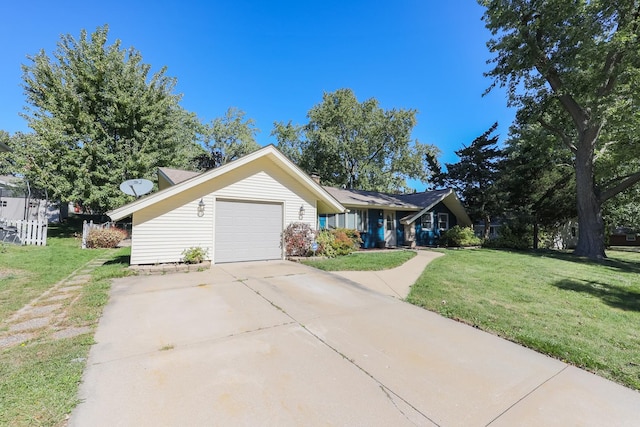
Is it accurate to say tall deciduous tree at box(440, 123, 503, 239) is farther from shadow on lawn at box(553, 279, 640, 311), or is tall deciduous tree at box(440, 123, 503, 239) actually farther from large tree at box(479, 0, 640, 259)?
shadow on lawn at box(553, 279, 640, 311)

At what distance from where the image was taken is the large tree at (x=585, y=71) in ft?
39.9

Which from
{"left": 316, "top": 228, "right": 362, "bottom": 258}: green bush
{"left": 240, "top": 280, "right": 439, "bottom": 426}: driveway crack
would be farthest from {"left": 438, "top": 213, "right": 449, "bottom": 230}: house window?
{"left": 240, "top": 280, "right": 439, "bottom": 426}: driveway crack

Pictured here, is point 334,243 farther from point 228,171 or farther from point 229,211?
point 228,171

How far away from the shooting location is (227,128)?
34031 millimetres

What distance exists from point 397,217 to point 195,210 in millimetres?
12783

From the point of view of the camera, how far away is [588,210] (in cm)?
1392

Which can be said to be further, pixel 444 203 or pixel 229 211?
pixel 444 203

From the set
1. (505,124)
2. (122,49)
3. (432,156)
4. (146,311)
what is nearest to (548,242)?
(505,124)

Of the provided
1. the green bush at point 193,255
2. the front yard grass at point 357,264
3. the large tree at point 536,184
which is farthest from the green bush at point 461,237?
the green bush at point 193,255

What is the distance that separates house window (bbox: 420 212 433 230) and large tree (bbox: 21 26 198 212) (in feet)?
59.4

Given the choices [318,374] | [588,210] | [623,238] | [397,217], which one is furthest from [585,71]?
[623,238]

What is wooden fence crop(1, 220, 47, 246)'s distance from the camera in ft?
37.0

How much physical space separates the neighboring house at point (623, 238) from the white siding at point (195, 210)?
3719 centimetres

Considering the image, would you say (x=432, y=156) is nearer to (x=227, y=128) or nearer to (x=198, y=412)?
(x=227, y=128)
